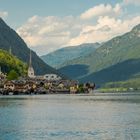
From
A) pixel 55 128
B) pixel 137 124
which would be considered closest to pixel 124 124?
pixel 137 124

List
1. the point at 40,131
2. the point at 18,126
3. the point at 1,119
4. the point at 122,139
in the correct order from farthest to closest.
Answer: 1. the point at 1,119
2. the point at 18,126
3. the point at 40,131
4. the point at 122,139

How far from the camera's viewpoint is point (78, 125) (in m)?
93.1

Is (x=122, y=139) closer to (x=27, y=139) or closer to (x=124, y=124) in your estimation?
(x=27, y=139)

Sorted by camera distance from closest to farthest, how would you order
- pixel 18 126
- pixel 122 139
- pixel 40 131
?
pixel 122 139, pixel 40 131, pixel 18 126

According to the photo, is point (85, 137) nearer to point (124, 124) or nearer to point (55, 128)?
point (55, 128)

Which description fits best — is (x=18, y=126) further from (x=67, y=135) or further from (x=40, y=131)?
(x=67, y=135)

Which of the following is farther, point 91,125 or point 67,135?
point 91,125

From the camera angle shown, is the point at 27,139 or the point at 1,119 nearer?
the point at 27,139

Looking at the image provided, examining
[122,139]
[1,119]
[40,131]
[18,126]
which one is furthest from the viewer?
[1,119]

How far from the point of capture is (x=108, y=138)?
74438mm

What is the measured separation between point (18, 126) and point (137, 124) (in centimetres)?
1915

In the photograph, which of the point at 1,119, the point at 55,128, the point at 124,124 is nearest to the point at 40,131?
the point at 55,128

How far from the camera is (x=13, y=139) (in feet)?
243

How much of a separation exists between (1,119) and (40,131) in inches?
924
